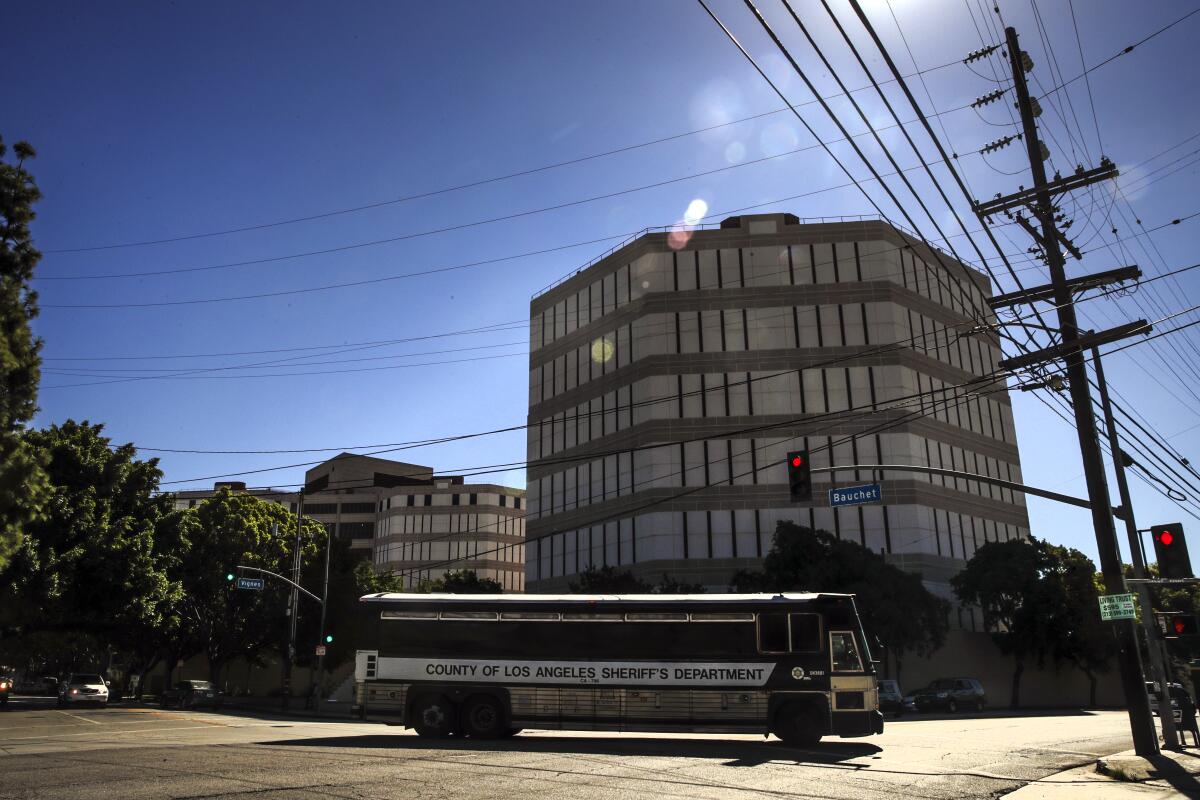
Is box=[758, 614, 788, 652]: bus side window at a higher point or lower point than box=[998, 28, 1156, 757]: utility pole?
lower

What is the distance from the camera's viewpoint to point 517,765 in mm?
13984

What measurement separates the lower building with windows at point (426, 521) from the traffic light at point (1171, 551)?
84033 millimetres

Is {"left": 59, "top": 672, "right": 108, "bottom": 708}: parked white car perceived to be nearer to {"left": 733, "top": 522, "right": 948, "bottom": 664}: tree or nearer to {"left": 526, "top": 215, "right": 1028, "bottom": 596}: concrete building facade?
{"left": 526, "top": 215, "right": 1028, "bottom": 596}: concrete building facade

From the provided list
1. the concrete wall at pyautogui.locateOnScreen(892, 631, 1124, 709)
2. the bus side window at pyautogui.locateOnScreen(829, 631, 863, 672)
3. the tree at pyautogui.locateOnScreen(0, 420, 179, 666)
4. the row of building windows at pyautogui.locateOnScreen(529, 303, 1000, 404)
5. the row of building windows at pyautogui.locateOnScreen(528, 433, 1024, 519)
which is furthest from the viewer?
the row of building windows at pyautogui.locateOnScreen(529, 303, 1000, 404)

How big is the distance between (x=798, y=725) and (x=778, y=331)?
40974 mm

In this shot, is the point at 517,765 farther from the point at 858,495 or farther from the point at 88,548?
the point at 88,548

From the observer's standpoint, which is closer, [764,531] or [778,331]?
[764,531]

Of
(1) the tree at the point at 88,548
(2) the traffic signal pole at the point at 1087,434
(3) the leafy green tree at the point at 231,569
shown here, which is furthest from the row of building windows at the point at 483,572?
(2) the traffic signal pole at the point at 1087,434

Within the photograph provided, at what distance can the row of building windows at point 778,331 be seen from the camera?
185 ft

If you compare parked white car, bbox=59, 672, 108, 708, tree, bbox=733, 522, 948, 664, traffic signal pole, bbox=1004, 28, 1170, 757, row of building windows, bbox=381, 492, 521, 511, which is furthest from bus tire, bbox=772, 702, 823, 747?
row of building windows, bbox=381, 492, 521, 511

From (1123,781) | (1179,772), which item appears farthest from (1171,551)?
(1123,781)

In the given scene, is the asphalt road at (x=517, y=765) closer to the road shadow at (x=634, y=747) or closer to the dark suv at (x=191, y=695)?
the road shadow at (x=634, y=747)

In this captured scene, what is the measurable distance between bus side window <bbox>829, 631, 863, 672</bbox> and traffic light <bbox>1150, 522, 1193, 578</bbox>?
632 centimetres

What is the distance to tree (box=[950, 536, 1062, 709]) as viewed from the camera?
47.8 meters
